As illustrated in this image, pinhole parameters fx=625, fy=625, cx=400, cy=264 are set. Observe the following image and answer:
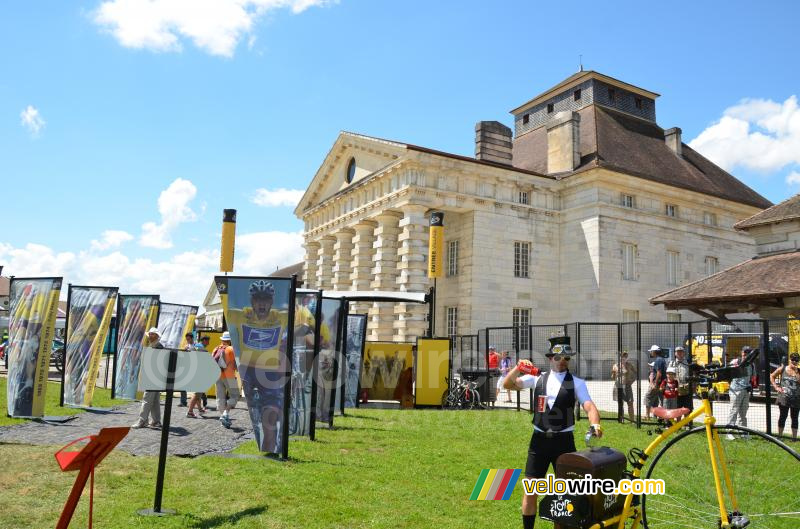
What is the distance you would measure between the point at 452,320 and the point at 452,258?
3.76 m

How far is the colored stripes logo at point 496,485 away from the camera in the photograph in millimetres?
5363

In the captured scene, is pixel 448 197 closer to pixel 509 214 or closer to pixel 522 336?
pixel 509 214

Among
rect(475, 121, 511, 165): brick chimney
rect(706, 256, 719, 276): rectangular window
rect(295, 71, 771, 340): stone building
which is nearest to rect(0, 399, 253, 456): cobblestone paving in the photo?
rect(295, 71, 771, 340): stone building

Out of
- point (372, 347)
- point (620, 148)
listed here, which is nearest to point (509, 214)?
point (620, 148)

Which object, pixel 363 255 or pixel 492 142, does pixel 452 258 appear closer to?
pixel 363 255

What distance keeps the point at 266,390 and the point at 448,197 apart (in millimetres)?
26594

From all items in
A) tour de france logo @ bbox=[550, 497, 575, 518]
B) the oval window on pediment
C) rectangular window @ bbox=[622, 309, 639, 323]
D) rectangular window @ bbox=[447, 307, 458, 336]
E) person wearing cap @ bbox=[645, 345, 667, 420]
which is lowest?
tour de france logo @ bbox=[550, 497, 575, 518]

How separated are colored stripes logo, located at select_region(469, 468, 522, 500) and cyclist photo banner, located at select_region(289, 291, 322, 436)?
6296mm

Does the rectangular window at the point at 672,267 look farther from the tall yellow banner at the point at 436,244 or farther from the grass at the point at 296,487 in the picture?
the grass at the point at 296,487

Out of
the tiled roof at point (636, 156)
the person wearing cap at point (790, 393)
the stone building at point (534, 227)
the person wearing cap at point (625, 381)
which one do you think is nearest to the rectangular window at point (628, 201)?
the stone building at point (534, 227)

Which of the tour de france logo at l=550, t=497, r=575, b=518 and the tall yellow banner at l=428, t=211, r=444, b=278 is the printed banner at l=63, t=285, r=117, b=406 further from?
the tall yellow banner at l=428, t=211, r=444, b=278

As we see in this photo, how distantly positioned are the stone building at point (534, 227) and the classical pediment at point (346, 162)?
0.15 metres

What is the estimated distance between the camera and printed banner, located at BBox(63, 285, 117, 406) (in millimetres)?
15672

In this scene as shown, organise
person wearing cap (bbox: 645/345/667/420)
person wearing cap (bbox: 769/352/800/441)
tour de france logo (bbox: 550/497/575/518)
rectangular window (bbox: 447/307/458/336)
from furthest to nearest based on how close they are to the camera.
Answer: rectangular window (bbox: 447/307/458/336)
person wearing cap (bbox: 645/345/667/420)
person wearing cap (bbox: 769/352/800/441)
tour de france logo (bbox: 550/497/575/518)
